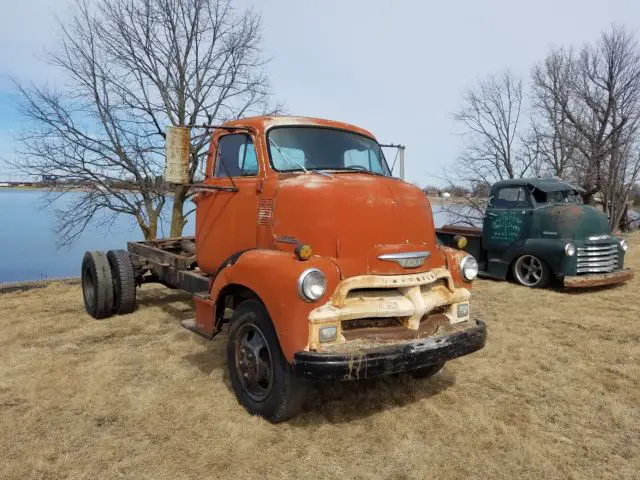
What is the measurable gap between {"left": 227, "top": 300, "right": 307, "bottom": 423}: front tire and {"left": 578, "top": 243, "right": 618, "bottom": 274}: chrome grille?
7.35 m

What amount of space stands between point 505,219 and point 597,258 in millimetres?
1845

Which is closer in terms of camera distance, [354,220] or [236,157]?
[354,220]

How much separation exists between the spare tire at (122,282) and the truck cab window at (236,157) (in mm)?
2683

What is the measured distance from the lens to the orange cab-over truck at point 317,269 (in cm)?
320

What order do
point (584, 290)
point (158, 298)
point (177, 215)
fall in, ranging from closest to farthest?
point (158, 298)
point (584, 290)
point (177, 215)

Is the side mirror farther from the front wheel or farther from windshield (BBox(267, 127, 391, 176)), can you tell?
the front wheel

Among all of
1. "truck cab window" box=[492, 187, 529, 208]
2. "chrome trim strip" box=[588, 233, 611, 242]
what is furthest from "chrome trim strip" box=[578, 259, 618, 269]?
"truck cab window" box=[492, 187, 529, 208]

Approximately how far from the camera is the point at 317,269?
3.25 m

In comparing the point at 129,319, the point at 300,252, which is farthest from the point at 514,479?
the point at 129,319

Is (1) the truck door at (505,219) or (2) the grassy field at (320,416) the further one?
(1) the truck door at (505,219)

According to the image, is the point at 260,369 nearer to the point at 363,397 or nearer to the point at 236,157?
the point at 363,397

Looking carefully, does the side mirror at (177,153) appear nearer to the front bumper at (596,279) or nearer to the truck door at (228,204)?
the truck door at (228,204)

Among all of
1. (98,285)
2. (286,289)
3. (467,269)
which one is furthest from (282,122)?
(98,285)

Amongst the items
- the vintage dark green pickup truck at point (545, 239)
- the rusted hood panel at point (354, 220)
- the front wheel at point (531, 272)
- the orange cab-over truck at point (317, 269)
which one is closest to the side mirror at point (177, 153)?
the orange cab-over truck at point (317, 269)
